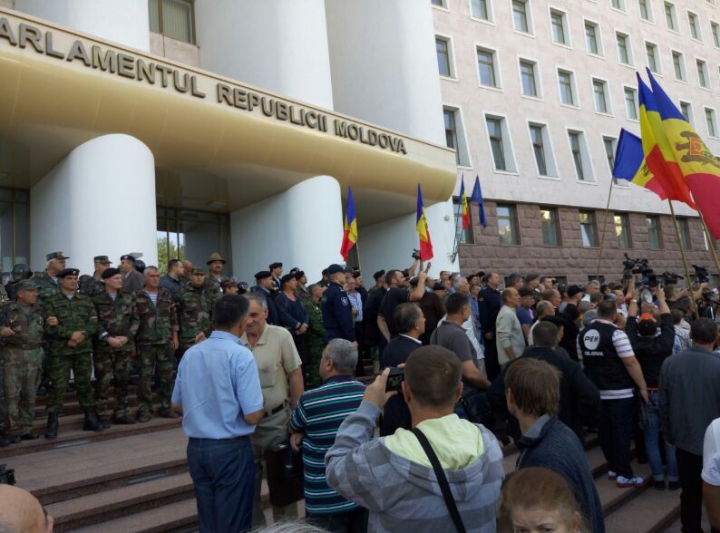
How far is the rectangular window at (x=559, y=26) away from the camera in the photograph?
23.3m

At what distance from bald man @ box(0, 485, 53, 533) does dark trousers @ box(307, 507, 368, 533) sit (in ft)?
6.66

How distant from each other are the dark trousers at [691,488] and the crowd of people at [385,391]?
0.04 ft

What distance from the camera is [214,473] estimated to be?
3355 millimetres

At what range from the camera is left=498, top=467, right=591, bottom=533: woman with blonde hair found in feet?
5.17

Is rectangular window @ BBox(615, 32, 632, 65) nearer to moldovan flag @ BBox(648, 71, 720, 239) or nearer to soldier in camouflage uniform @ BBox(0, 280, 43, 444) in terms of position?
moldovan flag @ BBox(648, 71, 720, 239)

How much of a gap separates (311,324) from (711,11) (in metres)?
32.8

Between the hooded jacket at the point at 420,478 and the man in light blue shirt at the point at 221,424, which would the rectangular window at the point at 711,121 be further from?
the hooded jacket at the point at 420,478

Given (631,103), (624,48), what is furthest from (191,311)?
(624,48)

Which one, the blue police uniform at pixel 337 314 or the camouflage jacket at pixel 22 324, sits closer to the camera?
the camouflage jacket at pixel 22 324

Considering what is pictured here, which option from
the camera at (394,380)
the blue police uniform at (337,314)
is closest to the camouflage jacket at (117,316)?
the blue police uniform at (337,314)

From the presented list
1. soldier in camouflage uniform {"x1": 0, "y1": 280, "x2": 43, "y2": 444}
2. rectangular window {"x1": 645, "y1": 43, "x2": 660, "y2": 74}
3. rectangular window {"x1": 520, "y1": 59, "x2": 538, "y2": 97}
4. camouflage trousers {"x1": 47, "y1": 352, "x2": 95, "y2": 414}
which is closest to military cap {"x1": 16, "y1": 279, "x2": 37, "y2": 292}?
soldier in camouflage uniform {"x1": 0, "y1": 280, "x2": 43, "y2": 444}

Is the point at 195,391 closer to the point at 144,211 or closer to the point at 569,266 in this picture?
the point at 144,211

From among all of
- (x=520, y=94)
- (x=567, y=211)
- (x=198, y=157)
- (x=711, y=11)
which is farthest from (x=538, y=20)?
(x=198, y=157)

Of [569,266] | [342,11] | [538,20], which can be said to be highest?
[538,20]
